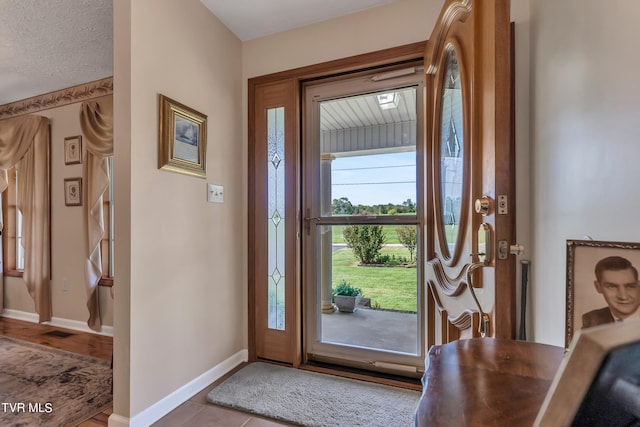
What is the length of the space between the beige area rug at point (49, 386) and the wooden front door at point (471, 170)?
2046mm

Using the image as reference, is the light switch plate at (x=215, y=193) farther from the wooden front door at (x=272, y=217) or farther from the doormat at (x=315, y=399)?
the doormat at (x=315, y=399)

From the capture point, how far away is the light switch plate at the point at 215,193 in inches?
80.3

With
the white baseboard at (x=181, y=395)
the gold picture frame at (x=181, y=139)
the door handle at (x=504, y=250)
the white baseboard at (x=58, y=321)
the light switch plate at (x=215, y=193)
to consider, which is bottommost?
the white baseboard at (x=58, y=321)

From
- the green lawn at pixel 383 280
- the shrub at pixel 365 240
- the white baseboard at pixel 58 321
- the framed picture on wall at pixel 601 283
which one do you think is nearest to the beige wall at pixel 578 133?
the framed picture on wall at pixel 601 283

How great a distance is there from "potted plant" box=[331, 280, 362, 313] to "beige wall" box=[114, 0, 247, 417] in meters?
0.73

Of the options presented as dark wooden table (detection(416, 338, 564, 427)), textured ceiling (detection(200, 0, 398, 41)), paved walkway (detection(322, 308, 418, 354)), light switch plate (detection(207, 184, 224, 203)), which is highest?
textured ceiling (detection(200, 0, 398, 41))

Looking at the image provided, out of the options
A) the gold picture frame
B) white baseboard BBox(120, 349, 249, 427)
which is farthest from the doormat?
the gold picture frame

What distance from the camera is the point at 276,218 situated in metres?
2.30

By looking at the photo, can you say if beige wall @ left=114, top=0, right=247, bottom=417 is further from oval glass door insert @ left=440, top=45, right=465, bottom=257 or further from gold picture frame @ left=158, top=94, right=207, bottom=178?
oval glass door insert @ left=440, top=45, right=465, bottom=257

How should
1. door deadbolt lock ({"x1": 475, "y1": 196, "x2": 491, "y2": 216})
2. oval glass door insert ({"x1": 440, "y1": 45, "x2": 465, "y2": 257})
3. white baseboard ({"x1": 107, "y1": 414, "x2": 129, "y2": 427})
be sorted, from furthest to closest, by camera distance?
white baseboard ({"x1": 107, "y1": 414, "x2": 129, "y2": 427}) < oval glass door insert ({"x1": 440, "y1": 45, "x2": 465, "y2": 257}) < door deadbolt lock ({"x1": 475, "y1": 196, "x2": 491, "y2": 216})

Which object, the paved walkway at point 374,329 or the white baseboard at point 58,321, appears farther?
the white baseboard at point 58,321

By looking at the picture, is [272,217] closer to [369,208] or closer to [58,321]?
[369,208]

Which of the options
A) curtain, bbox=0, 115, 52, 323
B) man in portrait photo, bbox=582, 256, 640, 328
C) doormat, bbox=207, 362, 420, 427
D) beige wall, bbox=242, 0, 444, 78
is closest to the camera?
man in portrait photo, bbox=582, 256, 640, 328

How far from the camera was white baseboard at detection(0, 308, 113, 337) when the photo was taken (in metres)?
2.94
